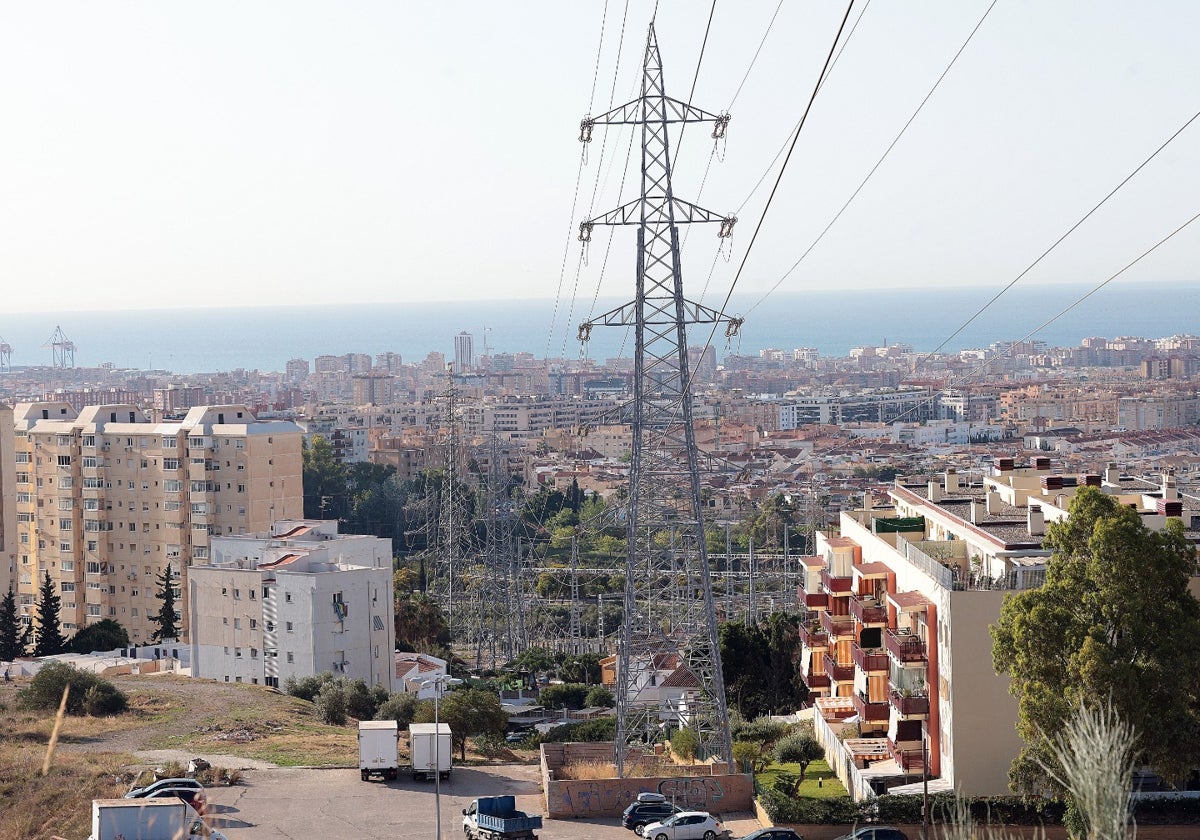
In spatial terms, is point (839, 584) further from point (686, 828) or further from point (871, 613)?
point (686, 828)

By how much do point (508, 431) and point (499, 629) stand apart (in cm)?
7708

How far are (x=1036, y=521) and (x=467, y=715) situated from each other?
739 centimetres

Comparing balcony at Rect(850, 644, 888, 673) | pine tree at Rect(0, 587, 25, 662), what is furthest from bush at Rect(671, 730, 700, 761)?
pine tree at Rect(0, 587, 25, 662)

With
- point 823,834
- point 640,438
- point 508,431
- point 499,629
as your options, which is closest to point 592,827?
point 823,834

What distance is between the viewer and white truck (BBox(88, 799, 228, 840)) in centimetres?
1180

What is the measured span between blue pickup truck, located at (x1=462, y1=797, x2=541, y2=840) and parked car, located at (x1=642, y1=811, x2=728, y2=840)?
1.03m

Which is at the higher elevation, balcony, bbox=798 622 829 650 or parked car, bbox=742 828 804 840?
balcony, bbox=798 622 829 650

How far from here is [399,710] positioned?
21.9m

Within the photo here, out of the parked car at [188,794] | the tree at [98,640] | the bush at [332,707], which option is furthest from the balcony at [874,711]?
the tree at [98,640]

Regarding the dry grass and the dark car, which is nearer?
the dry grass

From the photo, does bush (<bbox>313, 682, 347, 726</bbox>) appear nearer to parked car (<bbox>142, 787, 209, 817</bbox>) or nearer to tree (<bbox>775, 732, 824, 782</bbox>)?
tree (<bbox>775, 732, 824, 782</bbox>)

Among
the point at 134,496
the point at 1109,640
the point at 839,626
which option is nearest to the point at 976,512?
the point at 839,626

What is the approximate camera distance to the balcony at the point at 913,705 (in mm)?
15234

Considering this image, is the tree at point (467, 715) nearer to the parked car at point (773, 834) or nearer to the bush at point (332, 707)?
the bush at point (332, 707)
